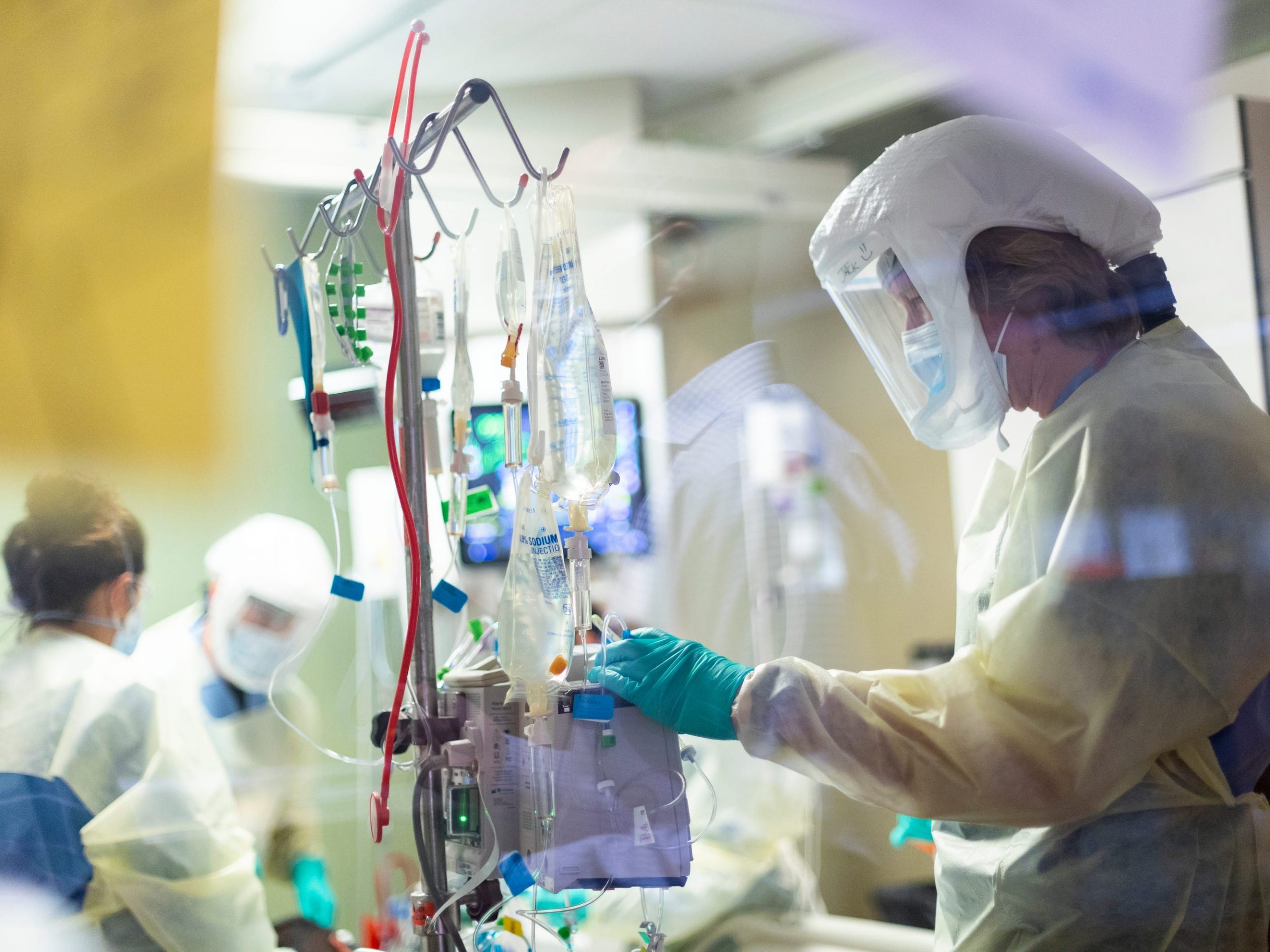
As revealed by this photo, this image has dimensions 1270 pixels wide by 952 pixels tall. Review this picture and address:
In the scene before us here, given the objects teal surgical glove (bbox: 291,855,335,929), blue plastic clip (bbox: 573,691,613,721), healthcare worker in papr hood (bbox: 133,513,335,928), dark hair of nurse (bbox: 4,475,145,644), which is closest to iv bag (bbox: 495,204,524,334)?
blue plastic clip (bbox: 573,691,613,721)

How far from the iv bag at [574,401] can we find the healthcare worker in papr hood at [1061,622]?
200mm

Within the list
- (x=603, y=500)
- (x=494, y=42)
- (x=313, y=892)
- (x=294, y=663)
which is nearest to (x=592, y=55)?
(x=494, y=42)

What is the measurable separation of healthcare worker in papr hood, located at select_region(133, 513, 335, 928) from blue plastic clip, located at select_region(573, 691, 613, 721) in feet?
3.82

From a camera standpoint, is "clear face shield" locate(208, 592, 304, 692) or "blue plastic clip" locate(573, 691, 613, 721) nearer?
"blue plastic clip" locate(573, 691, 613, 721)

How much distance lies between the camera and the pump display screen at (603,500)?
163 cm

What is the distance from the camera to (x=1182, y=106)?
1440 mm

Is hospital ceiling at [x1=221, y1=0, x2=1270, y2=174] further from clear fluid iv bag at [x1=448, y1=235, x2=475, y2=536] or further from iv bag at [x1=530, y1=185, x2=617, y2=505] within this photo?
iv bag at [x1=530, y1=185, x2=617, y2=505]

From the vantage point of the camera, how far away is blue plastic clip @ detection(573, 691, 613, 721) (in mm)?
1100

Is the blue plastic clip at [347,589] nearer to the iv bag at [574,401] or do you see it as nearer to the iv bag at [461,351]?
the iv bag at [461,351]

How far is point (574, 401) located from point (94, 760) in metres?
0.90

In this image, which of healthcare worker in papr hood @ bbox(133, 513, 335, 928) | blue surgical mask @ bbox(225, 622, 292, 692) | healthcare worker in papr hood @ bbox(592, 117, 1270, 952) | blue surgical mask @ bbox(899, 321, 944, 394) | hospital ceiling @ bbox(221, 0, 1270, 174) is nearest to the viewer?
healthcare worker in papr hood @ bbox(592, 117, 1270, 952)

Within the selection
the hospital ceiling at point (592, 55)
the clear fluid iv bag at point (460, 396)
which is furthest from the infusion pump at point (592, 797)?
the hospital ceiling at point (592, 55)

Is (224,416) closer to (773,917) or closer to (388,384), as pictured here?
(388,384)

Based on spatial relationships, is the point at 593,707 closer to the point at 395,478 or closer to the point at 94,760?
the point at 395,478
